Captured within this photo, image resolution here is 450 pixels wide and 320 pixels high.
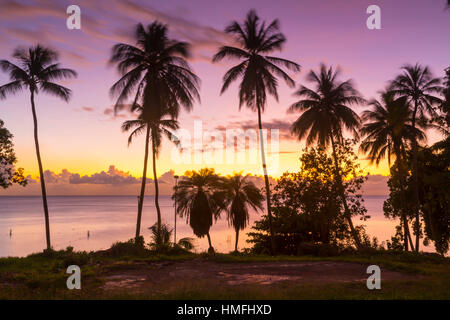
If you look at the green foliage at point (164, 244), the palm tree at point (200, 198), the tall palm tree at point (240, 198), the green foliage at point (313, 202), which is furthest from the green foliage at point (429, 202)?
the green foliage at point (164, 244)

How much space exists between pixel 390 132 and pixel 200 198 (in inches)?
765

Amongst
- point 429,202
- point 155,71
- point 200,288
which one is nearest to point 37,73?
point 155,71

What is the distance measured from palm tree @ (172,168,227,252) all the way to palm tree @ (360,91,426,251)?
1543 cm

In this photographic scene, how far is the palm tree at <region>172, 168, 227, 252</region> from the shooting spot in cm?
3344

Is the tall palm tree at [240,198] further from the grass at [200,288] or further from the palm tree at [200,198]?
the grass at [200,288]

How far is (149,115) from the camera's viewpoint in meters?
22.7

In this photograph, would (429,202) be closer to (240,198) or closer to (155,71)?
(240,198)

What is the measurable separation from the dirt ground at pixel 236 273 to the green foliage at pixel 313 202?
11113 millimetres

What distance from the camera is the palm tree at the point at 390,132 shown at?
29047 millimetres

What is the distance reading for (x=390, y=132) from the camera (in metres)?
31.0
